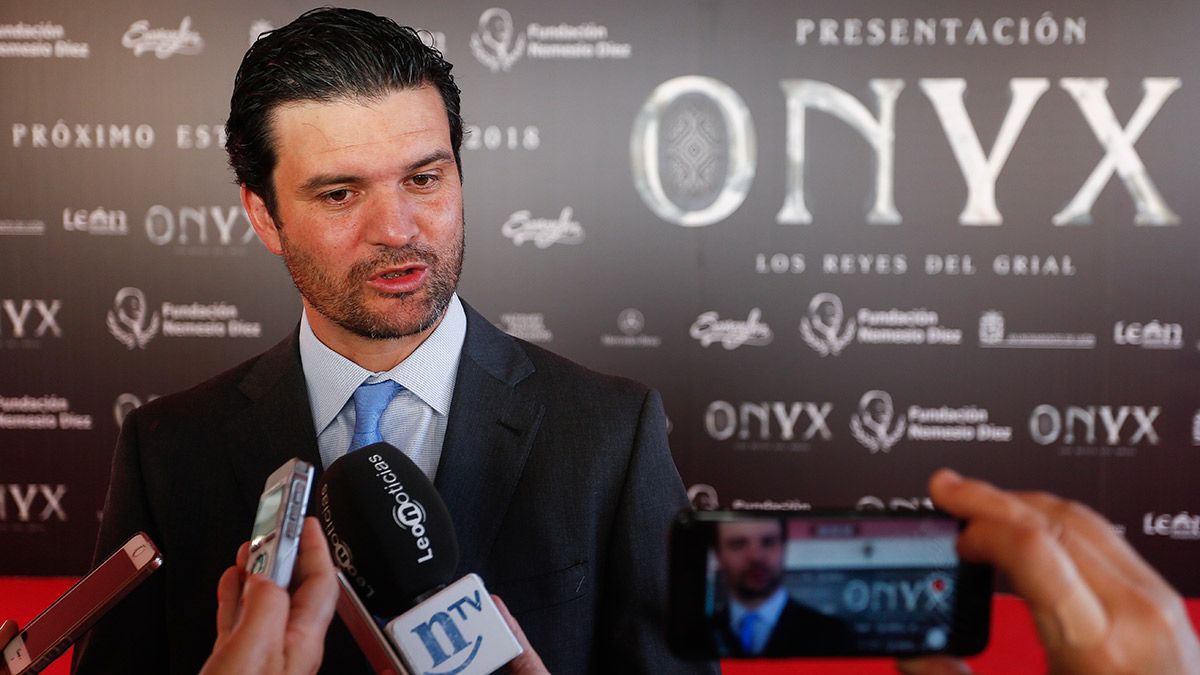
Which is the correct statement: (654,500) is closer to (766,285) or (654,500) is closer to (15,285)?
(766,285)

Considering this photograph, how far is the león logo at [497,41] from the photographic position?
3178 mm

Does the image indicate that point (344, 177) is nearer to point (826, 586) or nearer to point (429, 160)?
point (429, 160)

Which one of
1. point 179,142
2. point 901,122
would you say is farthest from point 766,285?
point 179,142

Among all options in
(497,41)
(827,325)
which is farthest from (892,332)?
(497,41)

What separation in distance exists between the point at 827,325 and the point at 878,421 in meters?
0.34

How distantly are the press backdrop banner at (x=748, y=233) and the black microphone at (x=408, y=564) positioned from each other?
2.29 m

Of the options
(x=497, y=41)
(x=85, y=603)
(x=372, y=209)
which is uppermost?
(x=497, y=41)

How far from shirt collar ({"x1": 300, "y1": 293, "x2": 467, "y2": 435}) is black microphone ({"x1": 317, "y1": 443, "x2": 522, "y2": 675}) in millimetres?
314

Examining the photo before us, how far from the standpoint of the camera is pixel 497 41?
125 inches

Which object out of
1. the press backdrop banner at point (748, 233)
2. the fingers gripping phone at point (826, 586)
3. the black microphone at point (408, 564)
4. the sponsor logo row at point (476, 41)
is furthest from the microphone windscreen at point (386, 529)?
the sponsor logo row at point (476, 41)

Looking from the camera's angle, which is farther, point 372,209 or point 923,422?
point 923,422

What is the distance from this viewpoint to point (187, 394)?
1.33 metres

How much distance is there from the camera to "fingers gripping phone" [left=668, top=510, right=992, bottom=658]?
2.26ft

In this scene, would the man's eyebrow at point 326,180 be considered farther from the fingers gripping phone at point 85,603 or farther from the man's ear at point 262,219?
the fingers gripping phone at point 85,603
